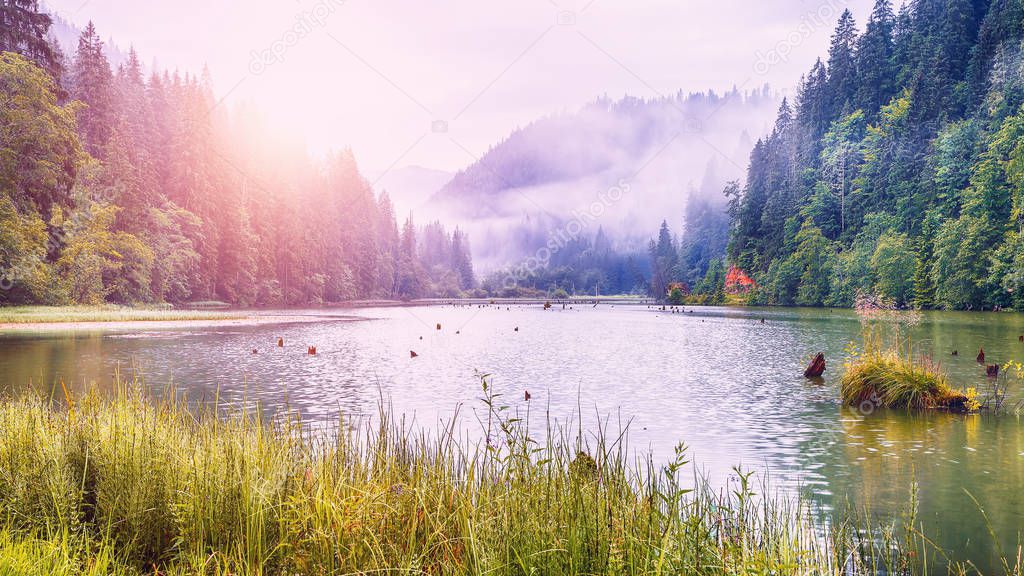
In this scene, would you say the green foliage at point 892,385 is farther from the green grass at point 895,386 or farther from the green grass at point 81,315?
the green grass at point 81,315

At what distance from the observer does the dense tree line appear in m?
40.7

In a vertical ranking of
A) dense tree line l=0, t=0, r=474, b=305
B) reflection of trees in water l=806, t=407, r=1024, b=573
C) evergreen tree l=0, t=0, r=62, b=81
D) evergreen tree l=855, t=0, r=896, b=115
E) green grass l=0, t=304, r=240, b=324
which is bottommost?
reflection of trees in water l=806, t=407, r=1024, b=573

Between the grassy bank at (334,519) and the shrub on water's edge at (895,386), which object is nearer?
the grassy bank at (334,519)

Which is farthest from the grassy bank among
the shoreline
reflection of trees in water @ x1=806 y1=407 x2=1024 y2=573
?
the shoreline

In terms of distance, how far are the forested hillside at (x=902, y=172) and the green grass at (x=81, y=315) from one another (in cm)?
5376

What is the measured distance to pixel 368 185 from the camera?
118m

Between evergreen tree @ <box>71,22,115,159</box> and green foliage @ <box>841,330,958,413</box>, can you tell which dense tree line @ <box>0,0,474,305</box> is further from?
green foliage @ <box>841,330,958,413</box>

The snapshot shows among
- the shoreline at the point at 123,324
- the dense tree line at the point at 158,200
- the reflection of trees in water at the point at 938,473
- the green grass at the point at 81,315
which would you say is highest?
the dense tree line at the point at 158,200

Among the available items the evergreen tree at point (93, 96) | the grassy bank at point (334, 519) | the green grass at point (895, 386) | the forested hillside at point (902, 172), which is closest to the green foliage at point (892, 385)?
the green grass at point (895, 386)

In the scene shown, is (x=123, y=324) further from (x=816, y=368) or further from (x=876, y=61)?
(x=876, y=61)

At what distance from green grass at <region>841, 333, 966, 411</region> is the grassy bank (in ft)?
30.2

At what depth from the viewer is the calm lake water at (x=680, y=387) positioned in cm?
883

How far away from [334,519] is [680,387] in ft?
50.1

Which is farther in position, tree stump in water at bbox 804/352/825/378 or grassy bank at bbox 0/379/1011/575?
tree stump in water at bbox 804/352/825/378
